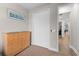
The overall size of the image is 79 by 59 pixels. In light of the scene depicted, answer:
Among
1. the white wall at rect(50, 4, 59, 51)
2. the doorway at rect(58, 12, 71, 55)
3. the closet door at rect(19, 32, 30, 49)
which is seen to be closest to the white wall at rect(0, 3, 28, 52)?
the closet door at rect(19, 32, 30, 49)

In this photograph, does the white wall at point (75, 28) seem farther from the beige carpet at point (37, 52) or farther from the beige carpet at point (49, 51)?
the beige carpet at point (37, 52)

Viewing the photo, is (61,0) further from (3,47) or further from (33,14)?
(3,47)

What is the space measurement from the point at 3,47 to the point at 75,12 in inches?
74.5

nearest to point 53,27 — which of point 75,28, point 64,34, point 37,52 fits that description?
point 64,34

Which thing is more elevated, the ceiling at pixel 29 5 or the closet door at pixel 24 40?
the ceiling at pixel 29 5

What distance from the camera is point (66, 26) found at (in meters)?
2.26

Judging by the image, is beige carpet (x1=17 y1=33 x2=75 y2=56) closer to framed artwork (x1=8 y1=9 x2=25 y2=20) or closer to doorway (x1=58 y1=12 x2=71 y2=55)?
doorway (x1=58 y1=12 x2=71 y2=55)

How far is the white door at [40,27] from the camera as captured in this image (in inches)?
84.5

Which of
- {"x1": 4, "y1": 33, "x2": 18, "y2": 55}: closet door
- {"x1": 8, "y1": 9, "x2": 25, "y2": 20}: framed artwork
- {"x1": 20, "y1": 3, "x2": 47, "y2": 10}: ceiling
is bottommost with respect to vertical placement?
{"x1": 4, "y1": 33, "x2": 18, "y2": 55}: closet door

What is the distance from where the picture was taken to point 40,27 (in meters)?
2.20

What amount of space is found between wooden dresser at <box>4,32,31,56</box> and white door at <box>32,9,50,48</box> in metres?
0.18

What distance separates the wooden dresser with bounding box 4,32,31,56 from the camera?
6.60 ft

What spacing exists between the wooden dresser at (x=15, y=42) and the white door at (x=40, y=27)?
7.0 inches

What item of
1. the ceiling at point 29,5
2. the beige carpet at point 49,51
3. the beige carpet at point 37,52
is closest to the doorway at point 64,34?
the beige carpet at point 49,51
